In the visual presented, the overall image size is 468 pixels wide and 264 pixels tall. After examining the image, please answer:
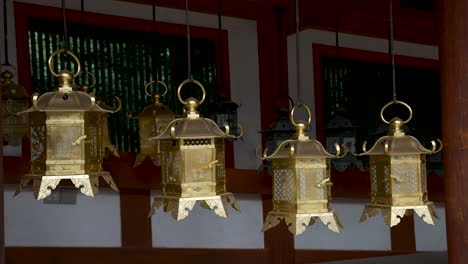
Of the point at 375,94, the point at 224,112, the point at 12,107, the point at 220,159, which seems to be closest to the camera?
the point at 220,159

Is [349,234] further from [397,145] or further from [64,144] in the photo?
[64,144]

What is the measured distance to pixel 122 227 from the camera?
4531mm

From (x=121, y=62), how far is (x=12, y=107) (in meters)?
1.27

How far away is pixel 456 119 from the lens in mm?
2803

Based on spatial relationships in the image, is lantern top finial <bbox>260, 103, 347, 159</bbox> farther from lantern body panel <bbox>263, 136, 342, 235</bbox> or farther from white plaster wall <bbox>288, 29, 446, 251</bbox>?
white plaster wall <bbox>288, 29, 446, 251</bbox>

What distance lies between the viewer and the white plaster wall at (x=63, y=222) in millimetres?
4172

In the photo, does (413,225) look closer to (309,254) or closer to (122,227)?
(309,254)

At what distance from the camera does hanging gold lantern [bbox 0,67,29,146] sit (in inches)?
133

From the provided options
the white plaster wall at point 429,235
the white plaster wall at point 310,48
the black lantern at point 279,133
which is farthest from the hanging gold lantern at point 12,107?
the white plaster wall at point 429,235

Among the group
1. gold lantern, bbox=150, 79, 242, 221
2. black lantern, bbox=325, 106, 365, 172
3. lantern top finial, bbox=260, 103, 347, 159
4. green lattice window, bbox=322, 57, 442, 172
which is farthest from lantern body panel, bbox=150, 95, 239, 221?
green lattice window, bbox=322, 57, 442, 172

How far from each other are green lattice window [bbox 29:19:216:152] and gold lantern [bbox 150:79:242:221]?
2030 mm

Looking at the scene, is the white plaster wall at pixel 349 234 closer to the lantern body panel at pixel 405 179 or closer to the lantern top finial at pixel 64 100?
the lantern body panel at pixel 405 179

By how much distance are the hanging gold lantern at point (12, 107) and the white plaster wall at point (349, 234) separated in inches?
95.7

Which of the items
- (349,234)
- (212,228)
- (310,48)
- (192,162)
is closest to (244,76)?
(310,48)
